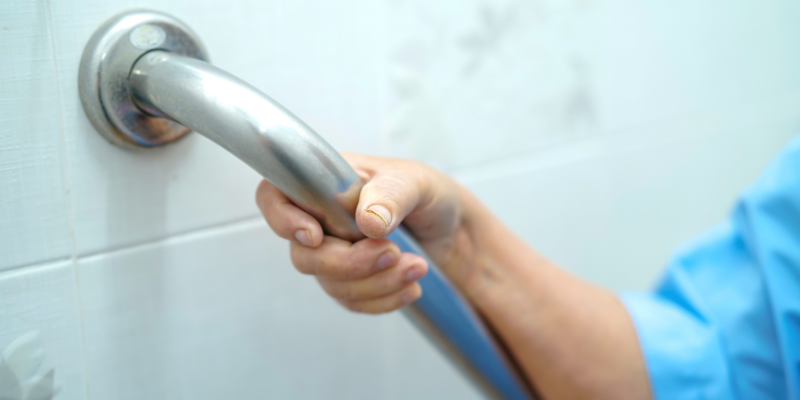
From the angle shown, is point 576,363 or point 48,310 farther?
point 576,363

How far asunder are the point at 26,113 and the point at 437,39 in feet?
0.72

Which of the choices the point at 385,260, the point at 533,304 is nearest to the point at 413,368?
the point at 533,304

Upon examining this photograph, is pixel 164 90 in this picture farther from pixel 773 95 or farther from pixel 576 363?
pixel 773 95

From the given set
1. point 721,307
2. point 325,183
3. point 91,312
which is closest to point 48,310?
point 91,312

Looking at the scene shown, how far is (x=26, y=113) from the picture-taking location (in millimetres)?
205

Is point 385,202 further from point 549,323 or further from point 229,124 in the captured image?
point 549,323

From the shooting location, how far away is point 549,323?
35 centimetres

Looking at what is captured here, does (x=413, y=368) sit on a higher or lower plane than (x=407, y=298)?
lower

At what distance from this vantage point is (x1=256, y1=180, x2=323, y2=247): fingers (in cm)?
19

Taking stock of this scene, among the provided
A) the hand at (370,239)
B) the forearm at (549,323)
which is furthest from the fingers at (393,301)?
the forearm at (549,323)

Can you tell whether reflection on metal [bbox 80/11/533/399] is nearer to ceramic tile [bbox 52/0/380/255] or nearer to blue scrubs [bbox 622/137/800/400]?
ceramic tile [bbox 52/0/380/255]

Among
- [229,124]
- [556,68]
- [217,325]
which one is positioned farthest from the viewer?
[556,68]

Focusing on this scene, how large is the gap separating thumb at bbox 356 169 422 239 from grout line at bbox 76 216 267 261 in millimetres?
88

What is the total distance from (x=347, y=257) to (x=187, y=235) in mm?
97
